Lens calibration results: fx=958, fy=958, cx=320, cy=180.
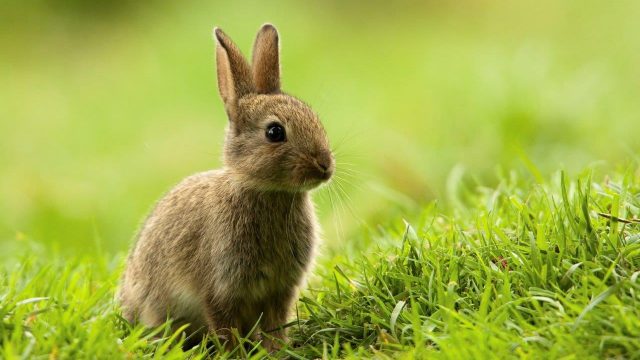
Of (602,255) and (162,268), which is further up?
(602,255)

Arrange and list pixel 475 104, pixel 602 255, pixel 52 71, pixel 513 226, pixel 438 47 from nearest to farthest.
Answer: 1. pixel 602 255
2. pixel 513 226
3. pixel 475 104
4. pixel 438 47
5. pixel 52 71

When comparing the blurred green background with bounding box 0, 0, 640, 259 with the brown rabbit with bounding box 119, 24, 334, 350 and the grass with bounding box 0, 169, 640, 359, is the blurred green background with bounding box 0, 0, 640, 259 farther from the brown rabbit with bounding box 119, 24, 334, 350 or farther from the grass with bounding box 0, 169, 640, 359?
the grass with bounding box 0, 169, 640, 359

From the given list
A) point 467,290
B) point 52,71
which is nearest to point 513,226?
point 467,290

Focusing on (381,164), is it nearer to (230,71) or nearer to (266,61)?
(266,61)

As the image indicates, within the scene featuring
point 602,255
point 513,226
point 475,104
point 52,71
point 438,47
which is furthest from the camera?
point 52,71

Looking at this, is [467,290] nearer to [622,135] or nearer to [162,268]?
[162,268]

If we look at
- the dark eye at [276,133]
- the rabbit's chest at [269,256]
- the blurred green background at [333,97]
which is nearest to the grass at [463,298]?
the rabbit's chest at [269,256]

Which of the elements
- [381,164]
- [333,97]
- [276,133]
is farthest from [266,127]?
[333,97]
